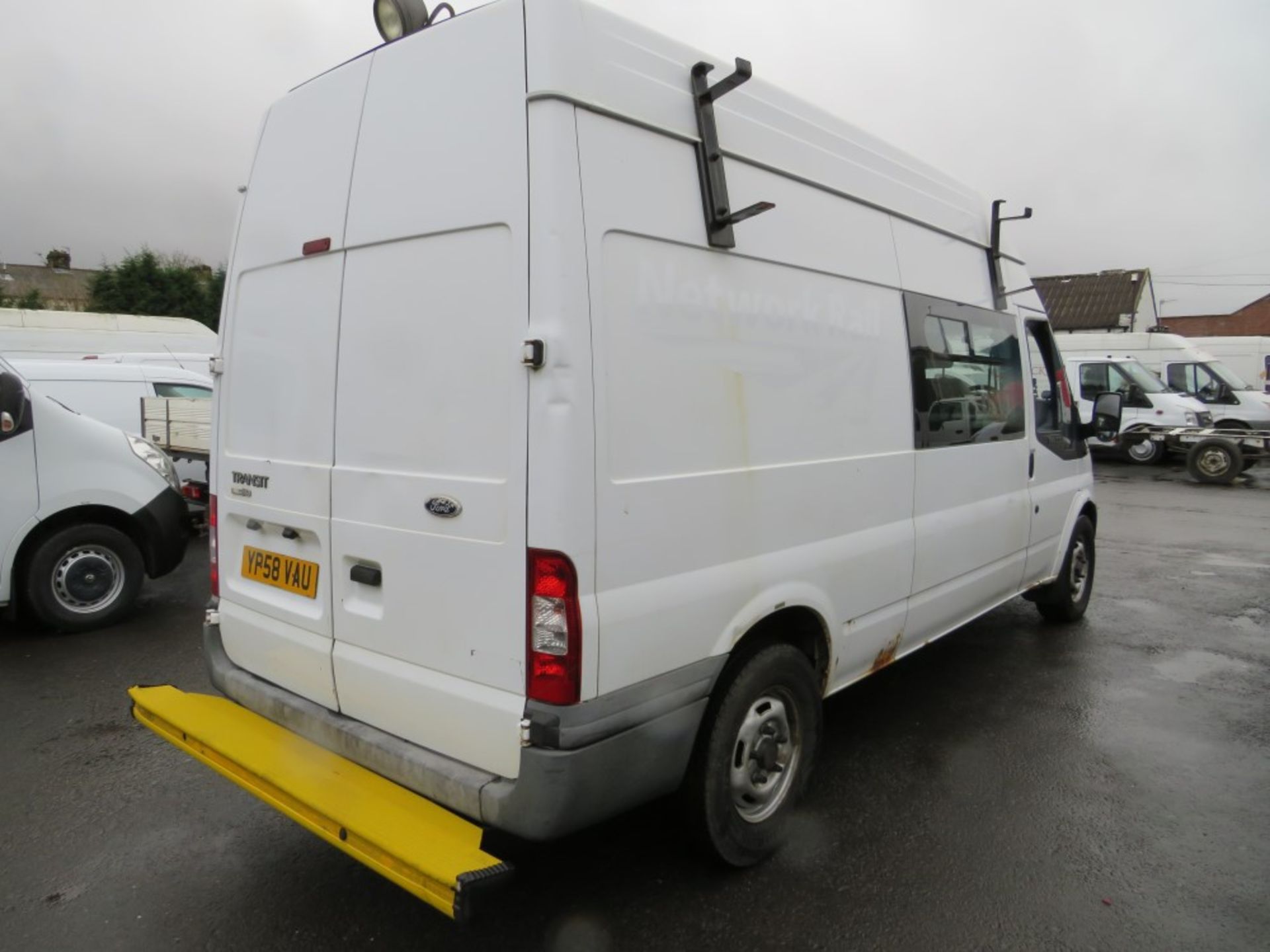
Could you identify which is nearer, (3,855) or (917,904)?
(917,904)

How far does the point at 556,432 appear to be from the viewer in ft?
7.20

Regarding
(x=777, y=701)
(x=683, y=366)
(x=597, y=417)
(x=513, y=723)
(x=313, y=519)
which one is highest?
(x=683, y=366)

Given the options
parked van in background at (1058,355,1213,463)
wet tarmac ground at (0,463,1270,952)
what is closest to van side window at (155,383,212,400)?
wet tarmac ground at (0,463,1270,952)

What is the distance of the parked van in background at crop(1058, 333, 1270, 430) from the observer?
17.0 metres

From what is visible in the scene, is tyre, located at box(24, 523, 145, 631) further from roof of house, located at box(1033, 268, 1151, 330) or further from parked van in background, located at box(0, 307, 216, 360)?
roof of house, located at box(1033, 268, 1151, 330)

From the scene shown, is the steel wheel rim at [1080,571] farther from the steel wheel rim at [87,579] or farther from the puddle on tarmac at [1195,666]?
the steel wheel rim at [87,579]

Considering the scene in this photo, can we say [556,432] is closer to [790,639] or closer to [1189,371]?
[790,639]

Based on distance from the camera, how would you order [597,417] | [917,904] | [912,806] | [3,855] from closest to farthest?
[597,417] → [917,904] → [3,855] → [912,806]

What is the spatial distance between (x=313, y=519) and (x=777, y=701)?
5.79ft

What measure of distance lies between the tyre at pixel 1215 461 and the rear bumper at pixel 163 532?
15743mm

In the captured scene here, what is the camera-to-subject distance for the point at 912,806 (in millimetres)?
3424

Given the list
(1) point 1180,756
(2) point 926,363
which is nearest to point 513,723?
(2) point 926,363

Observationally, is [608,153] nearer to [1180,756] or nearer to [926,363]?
[926,363]

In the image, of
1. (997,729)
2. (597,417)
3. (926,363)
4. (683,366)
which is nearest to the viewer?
(597,417)
